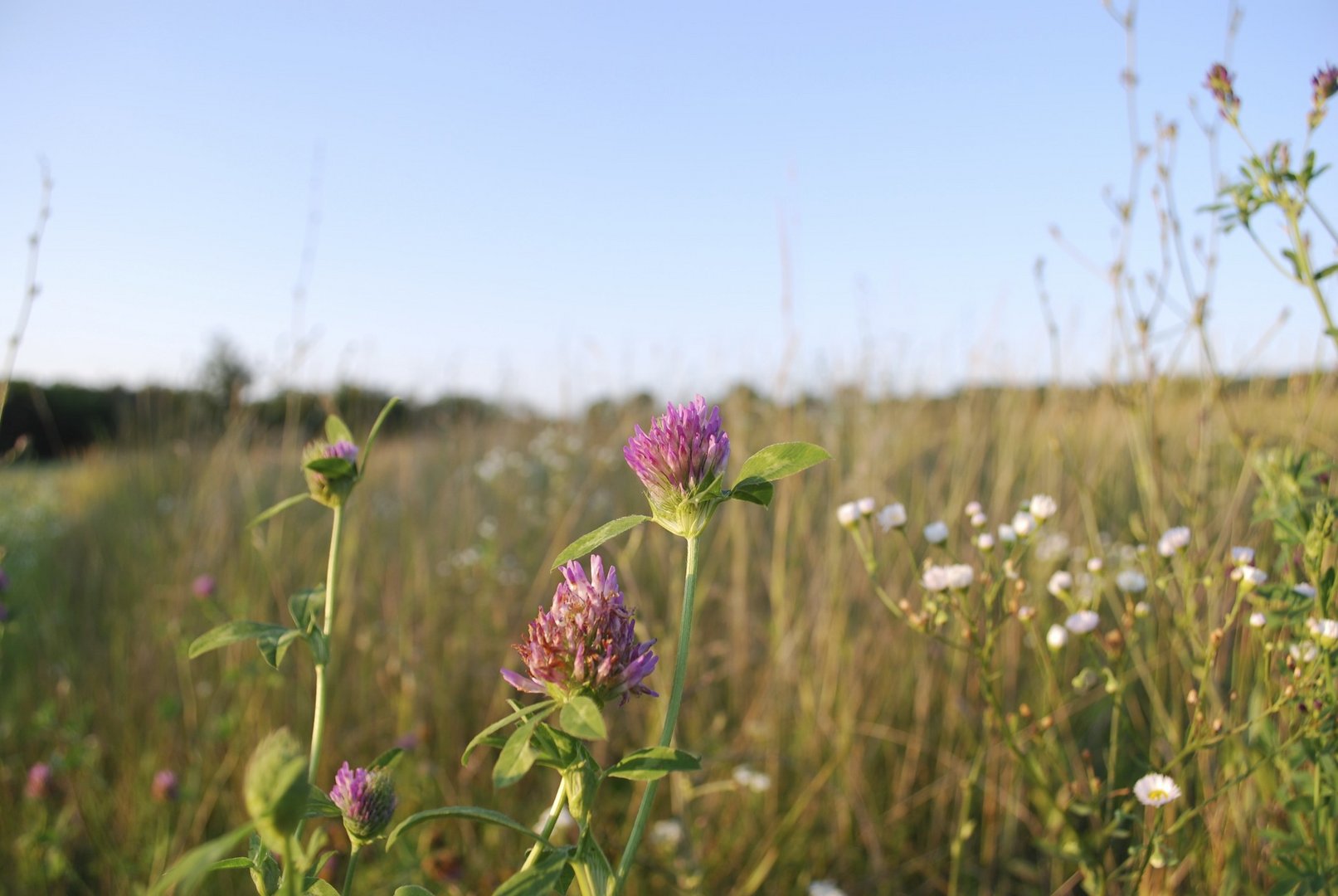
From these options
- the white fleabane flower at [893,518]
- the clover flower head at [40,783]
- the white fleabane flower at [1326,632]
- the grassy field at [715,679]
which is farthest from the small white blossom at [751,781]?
the clover flower head at [40,783]

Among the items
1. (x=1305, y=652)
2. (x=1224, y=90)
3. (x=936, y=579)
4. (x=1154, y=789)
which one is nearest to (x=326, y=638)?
(x=936, y=579)

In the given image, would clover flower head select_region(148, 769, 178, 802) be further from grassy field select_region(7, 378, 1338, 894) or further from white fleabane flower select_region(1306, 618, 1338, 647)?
white fleabane flower select_region(1306, 618, 1338, 647)

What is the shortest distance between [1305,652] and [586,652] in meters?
0.78

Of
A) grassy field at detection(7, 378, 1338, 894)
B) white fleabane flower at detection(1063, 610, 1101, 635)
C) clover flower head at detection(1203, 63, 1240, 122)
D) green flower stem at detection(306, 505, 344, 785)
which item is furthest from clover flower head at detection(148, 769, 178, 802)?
clover flower head at detection(1203, 63, 1240, 122)

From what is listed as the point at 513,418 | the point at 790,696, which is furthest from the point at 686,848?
the point at 513,418

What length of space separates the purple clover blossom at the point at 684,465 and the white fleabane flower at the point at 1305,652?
690 millimetres

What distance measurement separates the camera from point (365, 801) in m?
0.55

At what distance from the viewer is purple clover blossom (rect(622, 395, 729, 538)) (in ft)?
1.77

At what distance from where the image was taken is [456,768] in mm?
2225

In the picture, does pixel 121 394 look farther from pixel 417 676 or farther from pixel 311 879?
pixel 311 879

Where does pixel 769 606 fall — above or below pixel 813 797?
above

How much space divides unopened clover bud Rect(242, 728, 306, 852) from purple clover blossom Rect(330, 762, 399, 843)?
18 cm

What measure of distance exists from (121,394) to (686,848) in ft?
26.9

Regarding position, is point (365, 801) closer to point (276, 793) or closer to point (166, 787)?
point (276, 793)
